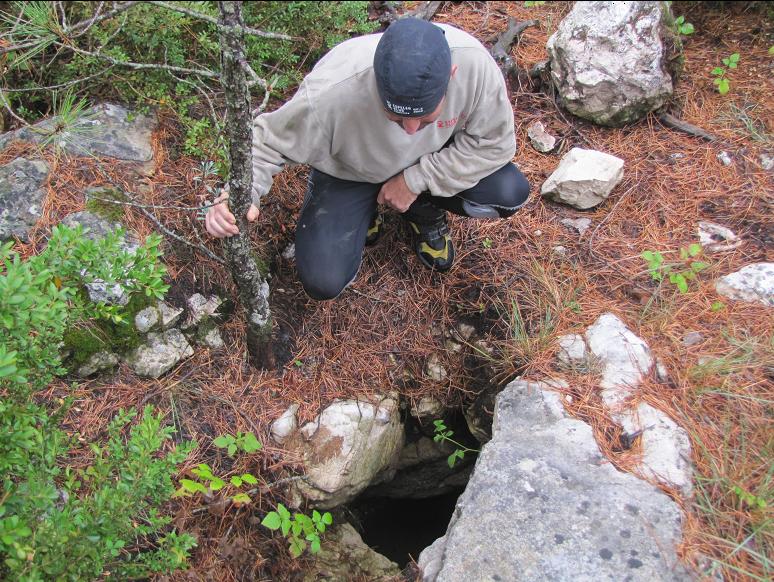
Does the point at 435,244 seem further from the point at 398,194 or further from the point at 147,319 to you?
the point at 147,319

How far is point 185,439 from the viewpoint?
8.34ft

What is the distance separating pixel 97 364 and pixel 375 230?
1.45 metres

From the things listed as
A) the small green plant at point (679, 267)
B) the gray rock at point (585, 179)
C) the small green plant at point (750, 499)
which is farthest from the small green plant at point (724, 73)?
the small green plant at point (750, 499)

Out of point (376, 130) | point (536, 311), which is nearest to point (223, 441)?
point (376, 130)

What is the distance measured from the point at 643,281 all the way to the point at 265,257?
5.97 feet

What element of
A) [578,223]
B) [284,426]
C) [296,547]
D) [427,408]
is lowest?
[427,408]

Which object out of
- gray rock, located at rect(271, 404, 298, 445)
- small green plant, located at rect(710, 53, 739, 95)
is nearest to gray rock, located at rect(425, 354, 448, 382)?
gray rock, located at rect(271, 404, 298, 445)

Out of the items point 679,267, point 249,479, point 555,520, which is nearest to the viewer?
point 555,520

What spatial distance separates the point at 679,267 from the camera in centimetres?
286

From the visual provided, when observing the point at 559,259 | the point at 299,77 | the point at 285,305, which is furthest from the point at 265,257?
the point at 559,259

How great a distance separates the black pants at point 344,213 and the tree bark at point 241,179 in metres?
0.29

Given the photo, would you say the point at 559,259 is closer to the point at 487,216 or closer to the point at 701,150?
the point at 487,216

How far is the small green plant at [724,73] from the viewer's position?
344cm

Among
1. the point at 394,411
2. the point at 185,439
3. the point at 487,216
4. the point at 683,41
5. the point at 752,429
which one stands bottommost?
the point at 394,411
